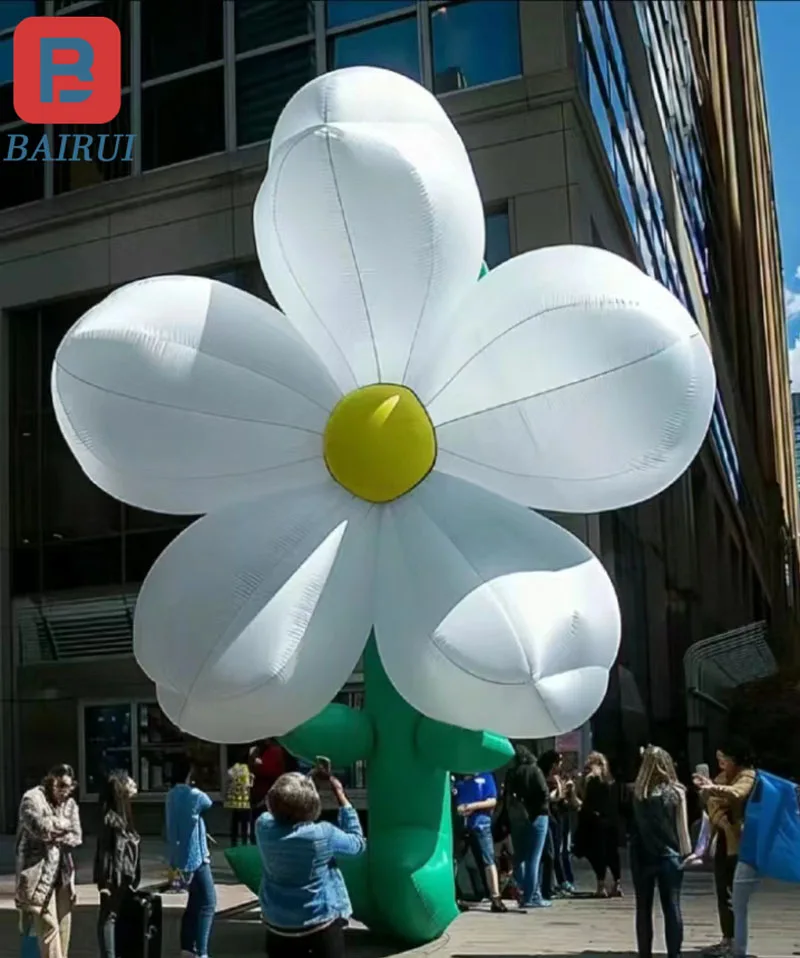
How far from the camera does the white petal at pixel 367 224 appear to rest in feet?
16.0

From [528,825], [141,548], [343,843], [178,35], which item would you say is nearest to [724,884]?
[528,825]

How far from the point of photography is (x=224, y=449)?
16.8 feet

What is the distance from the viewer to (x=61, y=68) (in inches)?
363

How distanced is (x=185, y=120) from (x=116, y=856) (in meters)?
8.18

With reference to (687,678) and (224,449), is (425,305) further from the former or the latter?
(687,678)

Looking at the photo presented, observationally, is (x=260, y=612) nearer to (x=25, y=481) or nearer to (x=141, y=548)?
(x=141, y=548)

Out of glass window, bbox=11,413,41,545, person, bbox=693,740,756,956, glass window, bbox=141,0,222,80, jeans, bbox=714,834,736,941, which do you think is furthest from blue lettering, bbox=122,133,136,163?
jeans, bbox=714,834,736,941

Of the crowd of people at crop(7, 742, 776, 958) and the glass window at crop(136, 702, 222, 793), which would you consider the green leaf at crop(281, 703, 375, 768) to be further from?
the glass window at crop(136, 702, 222, 793)

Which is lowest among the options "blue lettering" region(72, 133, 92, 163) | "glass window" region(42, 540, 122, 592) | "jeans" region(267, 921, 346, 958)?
"jeans" region(267, 921, 346, 958)

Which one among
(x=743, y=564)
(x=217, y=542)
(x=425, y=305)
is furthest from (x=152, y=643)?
(x=743, y=564)

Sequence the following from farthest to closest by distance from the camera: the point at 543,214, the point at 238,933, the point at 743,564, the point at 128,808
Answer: the point at 543,214 → the point at 743,564 → the point at 238,933 → the point at 128,808

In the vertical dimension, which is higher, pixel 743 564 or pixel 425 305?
pixel 425 305

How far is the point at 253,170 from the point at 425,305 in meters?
7.11

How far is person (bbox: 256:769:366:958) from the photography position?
3.84m
